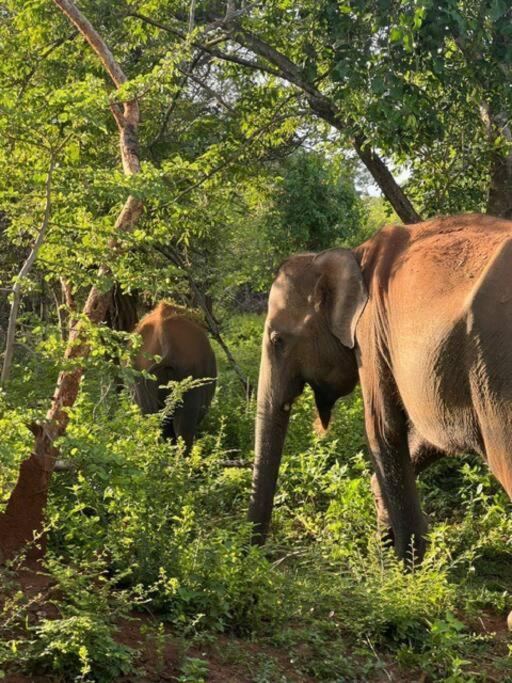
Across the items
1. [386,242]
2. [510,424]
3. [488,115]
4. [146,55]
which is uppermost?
[146,55]

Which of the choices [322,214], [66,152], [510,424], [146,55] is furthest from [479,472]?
[322,214]

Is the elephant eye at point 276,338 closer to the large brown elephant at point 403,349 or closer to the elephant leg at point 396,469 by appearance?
the large brown elephant at point 403,349

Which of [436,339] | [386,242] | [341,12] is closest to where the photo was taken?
[436,339]

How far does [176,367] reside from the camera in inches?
381

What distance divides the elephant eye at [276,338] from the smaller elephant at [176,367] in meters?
2.20

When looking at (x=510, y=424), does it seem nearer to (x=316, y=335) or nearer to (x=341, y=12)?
(x=316, y=335)

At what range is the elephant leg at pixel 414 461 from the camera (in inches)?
272

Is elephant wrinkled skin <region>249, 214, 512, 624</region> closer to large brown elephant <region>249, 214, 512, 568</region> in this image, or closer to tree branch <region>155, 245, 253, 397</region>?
large brown elephant <region>249, 214, 512, 568</region>

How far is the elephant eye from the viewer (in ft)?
24.1

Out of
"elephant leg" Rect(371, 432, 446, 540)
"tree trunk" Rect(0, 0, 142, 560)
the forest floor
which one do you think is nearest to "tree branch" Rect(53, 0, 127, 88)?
"tree trunk" Rect(0, 0, 142, 560)

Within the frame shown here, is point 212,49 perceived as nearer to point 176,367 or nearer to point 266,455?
point 176,367

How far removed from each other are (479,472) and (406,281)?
9.50 feet

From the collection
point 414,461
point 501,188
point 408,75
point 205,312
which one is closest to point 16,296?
point 414,461

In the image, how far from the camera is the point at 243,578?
17.2 ft
